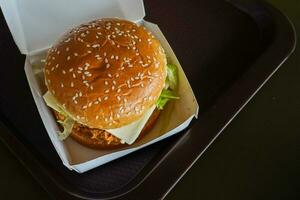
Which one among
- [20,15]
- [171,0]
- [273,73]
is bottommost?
[273,73]

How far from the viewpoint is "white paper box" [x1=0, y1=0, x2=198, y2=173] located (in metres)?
1.07

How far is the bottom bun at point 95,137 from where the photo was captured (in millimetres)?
1073

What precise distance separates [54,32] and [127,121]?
0.35 m

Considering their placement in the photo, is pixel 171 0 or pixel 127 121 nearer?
pixel 127 121

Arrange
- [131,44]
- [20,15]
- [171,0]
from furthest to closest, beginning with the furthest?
1. [171,0]
2. [20,15]
3. [131,44]

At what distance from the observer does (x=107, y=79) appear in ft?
3.18

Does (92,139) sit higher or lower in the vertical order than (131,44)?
lower

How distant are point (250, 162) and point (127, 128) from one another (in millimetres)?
313

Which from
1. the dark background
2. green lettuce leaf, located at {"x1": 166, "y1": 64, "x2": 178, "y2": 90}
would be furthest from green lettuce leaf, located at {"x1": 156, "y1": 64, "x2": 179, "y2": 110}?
the dark background

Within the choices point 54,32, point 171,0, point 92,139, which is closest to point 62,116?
point 92,139

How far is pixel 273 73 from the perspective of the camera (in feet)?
3.94

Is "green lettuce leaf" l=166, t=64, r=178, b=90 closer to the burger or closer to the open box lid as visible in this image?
the burger

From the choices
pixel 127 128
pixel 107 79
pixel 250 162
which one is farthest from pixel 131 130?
pixel 250 162

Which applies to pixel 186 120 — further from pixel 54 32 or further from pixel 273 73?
pixel 54 32
